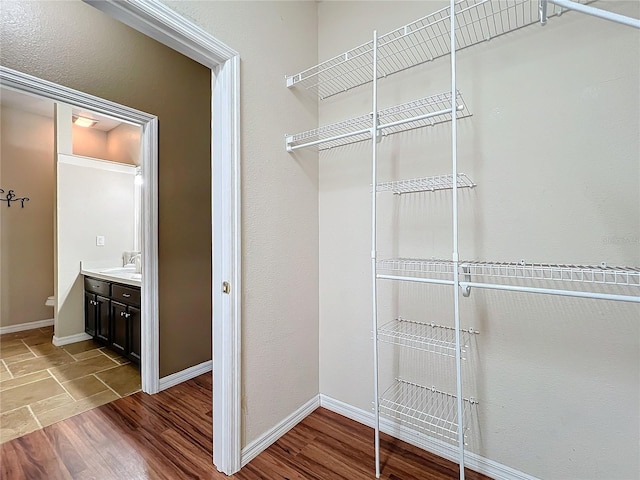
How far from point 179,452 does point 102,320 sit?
2.05m

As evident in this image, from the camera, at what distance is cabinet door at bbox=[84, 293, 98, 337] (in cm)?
319

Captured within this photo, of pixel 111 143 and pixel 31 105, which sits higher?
pixel 31 105

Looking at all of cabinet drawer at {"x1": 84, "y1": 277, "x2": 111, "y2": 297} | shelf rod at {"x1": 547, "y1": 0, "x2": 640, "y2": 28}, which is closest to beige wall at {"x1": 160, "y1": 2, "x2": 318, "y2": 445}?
shelf rod at {"x1": 547, "y1": 0, "x2": 640, "y2": 28}

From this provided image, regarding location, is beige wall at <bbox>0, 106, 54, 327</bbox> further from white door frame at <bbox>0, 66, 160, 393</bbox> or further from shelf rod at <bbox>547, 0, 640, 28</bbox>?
shelf rod at <bbox>547, 0, 640, 28</bbox>

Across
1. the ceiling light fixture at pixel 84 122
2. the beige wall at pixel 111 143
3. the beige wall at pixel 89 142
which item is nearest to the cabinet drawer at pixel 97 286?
the beige wall at pixel 111 143

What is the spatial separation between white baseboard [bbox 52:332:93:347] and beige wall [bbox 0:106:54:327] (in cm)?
105

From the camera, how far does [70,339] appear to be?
3.30m

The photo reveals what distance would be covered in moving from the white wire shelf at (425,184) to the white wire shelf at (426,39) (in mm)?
657

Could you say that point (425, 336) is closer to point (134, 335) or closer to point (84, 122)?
point (134, 335)

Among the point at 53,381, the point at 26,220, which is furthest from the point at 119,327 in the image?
the point at 26,220

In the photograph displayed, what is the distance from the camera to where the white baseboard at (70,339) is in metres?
3.23

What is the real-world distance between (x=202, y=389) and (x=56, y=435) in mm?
859

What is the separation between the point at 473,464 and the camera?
1.48 m

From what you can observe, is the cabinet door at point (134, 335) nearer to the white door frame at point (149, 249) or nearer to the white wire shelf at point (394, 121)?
the white door frame at point (149, 249)
